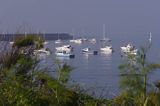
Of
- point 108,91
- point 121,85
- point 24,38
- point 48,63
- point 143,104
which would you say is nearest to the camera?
point 143,104

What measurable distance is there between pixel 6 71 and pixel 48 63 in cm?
79

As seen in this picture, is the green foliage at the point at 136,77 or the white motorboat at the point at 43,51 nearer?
the green foliage at the point at 136,77

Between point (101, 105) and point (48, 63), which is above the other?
point (48, 63)

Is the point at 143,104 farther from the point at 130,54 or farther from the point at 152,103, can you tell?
the point at 130,54

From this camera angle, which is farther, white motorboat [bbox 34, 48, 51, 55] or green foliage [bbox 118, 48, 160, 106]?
white motorboat [bbox 34, 48, 51, 55]

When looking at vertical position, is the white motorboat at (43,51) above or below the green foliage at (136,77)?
above

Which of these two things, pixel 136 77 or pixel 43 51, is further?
pixel 43 51

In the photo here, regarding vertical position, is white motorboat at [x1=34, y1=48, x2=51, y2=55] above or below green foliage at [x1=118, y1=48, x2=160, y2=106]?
above

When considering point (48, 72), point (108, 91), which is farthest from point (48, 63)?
point (108, 91)

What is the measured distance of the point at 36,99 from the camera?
5719 millimetres

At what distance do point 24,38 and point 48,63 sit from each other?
0.86 m

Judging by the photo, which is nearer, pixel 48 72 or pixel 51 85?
pixel 51 85

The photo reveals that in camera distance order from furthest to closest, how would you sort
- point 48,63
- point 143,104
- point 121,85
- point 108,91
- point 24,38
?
1. point 24,38
2. point 48,63
3. point 108,91
4. point 121,85
5. point 143,104

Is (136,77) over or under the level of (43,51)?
under
